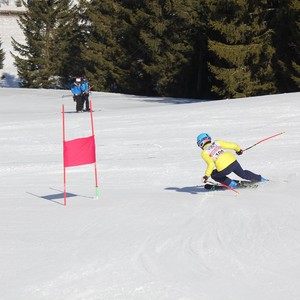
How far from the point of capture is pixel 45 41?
185 feet

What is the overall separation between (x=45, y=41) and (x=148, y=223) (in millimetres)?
49202

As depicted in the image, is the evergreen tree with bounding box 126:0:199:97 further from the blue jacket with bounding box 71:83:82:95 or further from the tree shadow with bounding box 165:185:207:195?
the tree shadow with bounding box 165:185:207:195

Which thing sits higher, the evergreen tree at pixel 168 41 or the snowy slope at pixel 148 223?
the evergreen tree at pixel 168 41

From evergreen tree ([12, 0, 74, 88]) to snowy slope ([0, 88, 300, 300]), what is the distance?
121 ft

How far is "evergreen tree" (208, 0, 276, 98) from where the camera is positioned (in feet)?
117

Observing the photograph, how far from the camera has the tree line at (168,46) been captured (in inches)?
1426

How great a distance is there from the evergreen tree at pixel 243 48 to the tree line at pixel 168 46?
6 centimetres

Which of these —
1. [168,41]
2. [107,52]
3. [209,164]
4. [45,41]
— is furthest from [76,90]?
[45,41]

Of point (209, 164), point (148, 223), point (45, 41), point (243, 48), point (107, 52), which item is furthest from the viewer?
point (45, 41)

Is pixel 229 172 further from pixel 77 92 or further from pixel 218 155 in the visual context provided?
pixel 77 92

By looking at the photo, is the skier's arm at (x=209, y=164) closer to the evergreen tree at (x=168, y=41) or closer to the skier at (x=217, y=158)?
the skier at (x=217, y=158)

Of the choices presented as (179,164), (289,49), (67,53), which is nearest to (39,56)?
(67,53)

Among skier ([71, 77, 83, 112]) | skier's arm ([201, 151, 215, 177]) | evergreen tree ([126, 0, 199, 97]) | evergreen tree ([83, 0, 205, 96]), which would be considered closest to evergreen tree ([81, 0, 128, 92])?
evergreen tree ([83, 0, 205, 96])

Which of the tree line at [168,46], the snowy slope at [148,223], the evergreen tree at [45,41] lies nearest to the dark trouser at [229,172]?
the snowy slope at [148,223]
